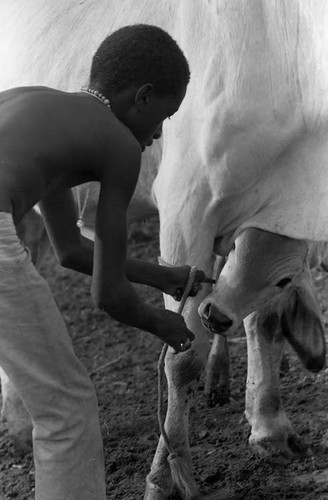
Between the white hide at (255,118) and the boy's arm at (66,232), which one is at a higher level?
the white hide at (255,118)

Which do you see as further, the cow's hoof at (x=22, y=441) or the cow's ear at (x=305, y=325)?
the cow's hoof at (x=22, y=441)

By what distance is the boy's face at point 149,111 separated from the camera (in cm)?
313

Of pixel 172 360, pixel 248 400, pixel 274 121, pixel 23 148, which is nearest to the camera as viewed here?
pixel 23 148

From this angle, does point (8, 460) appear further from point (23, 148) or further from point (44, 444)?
point (23, 148)

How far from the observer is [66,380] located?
3.06 m

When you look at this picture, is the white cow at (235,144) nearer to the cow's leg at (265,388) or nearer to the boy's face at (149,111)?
the cow's leg at (265,388)

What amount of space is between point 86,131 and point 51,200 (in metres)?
0.39

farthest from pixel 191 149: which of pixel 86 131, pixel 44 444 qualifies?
pixel 44 444

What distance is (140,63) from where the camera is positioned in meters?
3.12

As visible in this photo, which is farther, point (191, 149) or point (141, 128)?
point (191, 149)

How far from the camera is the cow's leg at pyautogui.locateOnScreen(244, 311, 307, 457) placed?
451cm

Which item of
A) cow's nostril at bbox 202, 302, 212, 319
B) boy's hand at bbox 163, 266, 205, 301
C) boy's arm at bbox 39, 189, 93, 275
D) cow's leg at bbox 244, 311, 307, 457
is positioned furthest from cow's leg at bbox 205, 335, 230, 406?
boy's arm at bbox 39, 189, 93, 275

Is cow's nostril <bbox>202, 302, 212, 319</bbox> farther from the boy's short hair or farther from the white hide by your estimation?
the boy's short hair

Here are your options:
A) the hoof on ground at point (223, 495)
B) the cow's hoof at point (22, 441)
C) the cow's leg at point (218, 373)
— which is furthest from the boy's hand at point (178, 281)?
the cow's hoof at point (22, 441)
